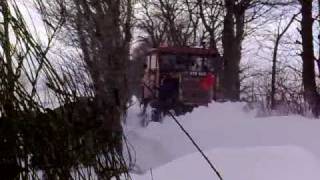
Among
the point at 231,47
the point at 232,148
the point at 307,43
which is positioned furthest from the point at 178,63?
the point at 232,148

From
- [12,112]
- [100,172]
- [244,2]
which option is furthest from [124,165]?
[244,2]

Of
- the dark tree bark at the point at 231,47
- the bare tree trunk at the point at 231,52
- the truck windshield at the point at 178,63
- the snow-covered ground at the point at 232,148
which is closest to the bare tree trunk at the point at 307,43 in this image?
the truck windshield at the point at 178,63

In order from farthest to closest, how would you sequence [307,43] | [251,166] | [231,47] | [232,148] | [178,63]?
[231,47] → [307,43] → [178,63] → [232,148] → [251,166]

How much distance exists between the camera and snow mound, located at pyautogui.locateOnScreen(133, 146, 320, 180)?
22.6ft

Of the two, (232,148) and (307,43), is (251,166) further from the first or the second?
(307,43)

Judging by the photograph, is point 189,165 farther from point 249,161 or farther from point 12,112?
point 12,112

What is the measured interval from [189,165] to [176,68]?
1380cm

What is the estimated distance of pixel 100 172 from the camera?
114 inches

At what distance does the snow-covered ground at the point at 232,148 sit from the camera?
7.09 meters

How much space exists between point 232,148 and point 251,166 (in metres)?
1.53

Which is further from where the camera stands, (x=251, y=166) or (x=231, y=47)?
(x=231, y=47)

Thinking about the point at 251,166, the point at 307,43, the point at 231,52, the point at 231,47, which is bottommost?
the point at 251,166

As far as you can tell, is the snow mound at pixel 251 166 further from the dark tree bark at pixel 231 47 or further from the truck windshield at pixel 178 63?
the dark tree bark at pixel 231 47

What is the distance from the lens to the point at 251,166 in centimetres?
726
